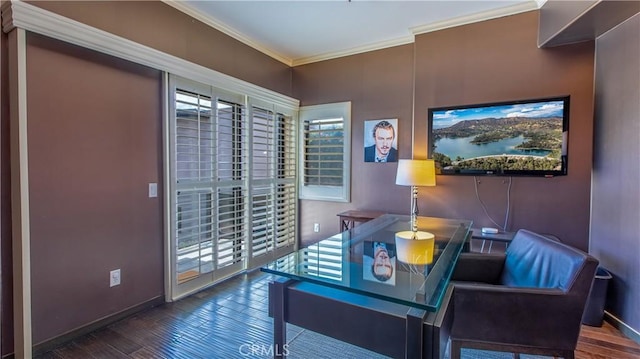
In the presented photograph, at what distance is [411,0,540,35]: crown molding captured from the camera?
2.84 meters

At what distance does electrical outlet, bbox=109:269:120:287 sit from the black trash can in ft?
12.2

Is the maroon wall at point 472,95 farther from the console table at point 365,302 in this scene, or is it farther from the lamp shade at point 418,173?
the console table at point 365,302

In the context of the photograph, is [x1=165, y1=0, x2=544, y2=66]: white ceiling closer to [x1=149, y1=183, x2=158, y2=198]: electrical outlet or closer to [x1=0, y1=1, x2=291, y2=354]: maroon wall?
[x1=0, y1=1, x2=291, y2=354]: maroon wall

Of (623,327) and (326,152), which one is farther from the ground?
(326,152)

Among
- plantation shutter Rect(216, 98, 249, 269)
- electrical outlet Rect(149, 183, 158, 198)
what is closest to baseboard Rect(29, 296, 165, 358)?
plantation shutter Rect(216, 98, 249, 269)

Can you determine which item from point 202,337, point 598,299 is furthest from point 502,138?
point 202,337

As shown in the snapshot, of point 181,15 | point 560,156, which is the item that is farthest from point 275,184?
point 560,156

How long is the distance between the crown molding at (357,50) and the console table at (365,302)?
2755 millimetres

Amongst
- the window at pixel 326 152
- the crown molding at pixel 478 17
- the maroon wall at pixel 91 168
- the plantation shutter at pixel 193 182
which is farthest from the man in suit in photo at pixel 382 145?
the maroon wall at pixel 91 168

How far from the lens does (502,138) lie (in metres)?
3.00

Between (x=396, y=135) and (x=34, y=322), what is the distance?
360 centimetres

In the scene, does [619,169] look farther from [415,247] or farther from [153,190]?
[153,190]

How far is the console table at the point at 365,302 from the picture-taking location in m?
1.11

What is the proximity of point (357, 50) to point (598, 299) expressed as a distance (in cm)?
347
